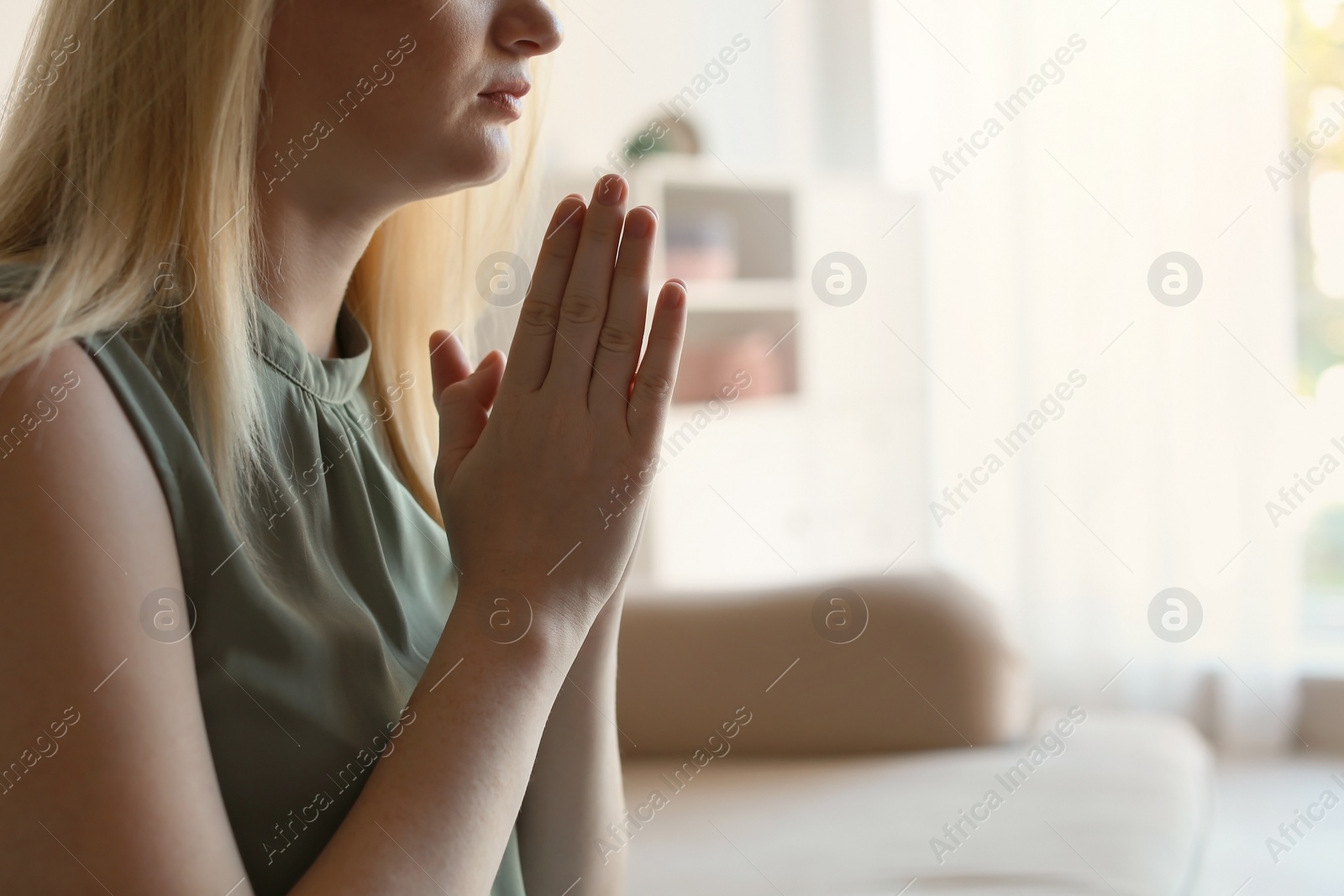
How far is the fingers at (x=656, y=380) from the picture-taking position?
683mm

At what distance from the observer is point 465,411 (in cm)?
77

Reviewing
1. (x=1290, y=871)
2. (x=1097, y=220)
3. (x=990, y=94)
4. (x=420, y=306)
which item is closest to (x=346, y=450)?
(x=420, y=306)

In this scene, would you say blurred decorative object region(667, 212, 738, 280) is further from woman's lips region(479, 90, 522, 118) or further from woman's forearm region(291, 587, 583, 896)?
woman's forearm region(291, 587, 583, 896)

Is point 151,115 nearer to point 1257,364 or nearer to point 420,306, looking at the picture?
point 420,306

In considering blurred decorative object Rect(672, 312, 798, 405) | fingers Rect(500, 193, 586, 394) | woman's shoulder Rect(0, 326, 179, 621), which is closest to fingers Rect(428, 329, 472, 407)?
fingers Rect(500, 193, 586, 394)

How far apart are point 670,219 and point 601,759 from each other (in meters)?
2.07

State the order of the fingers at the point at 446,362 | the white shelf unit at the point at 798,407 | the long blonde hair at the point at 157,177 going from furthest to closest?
the white shelf unit at the point at 798,407 < the fingers at the point at 446,362 < the long blonde hair at the point at 157,177

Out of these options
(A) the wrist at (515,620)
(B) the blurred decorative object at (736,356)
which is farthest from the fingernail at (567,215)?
(B) the blurred decorative object at (736,356)

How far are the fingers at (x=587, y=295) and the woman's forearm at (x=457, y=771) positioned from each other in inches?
5.7

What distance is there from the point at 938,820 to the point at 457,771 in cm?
96

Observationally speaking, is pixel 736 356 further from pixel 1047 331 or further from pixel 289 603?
pixel 289 603

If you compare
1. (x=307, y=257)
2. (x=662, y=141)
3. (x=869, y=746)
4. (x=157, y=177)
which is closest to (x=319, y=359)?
(x=307, y=257)

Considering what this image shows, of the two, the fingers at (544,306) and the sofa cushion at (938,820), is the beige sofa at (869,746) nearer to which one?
the sofa cushion at (938,820)

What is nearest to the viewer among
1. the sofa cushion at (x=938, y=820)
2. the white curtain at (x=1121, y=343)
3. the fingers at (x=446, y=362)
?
the fingers at (x=446, y=362)
